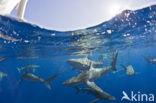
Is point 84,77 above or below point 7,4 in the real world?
below

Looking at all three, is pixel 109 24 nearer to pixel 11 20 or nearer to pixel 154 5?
pixel 154 5

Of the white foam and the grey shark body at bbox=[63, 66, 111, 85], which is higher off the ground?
the white foam

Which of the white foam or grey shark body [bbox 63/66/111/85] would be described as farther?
grey shark body [bbox 63/66/111/85]

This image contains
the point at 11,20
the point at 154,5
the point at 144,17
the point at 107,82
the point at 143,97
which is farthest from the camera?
the point at 107,82

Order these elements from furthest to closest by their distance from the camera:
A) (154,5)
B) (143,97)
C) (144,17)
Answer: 1. (143,97)
2. (144,17)
3. (154,5)

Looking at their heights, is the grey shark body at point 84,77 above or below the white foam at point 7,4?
below

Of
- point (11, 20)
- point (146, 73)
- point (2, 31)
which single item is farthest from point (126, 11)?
point (146, 73)

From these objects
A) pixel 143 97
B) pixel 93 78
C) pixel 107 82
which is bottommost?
pixel 107 82

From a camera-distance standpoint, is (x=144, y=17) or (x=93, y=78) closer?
(x=93, y=78)

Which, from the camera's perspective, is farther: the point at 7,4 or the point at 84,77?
the point at 84,77

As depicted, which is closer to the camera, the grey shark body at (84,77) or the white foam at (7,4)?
the white foam at (7,4)

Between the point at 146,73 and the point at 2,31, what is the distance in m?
122

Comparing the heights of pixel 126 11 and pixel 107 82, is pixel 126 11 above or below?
above

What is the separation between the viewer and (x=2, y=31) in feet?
39.7
